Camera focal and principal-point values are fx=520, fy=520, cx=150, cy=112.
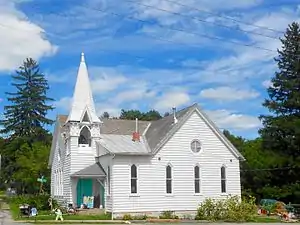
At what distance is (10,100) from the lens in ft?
255

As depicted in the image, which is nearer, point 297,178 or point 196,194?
point 196,194

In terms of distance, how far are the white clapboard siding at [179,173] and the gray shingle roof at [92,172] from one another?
7.45 ft

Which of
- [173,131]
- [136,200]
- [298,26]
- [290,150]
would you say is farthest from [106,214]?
[298,26]

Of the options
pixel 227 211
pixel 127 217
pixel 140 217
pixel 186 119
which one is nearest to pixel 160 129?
pixel 186 119

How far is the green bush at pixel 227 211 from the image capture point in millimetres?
32438

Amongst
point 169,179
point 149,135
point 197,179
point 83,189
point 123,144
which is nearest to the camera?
point 169,179

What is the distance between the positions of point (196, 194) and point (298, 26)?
868 inches

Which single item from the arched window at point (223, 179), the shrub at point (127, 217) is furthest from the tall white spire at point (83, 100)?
the arched window at point (223, 179)

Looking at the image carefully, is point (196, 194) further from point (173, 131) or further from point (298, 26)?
point (298, 26)

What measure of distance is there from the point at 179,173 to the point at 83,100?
32.5ft

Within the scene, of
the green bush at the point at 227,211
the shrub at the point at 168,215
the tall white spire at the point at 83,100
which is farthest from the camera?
the tall white spire at the point at 83,100

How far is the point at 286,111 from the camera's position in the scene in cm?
4747

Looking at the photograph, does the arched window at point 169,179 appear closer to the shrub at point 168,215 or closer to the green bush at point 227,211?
the shrub at point 168,215

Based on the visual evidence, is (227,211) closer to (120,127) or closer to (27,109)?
(120,127)
